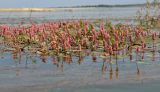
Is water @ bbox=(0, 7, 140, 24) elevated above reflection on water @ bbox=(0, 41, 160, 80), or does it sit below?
above

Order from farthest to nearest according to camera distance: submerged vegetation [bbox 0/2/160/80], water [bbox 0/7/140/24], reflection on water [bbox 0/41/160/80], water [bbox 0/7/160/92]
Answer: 1. water [bbox 0/7/140/24]
2. submerged vegetation [bbox 0/2/160/80]
3. reflection on water [bbox 0/41/160/80]
4. water [bbox 0/7/160/92]

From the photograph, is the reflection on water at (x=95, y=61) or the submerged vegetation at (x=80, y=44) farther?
the submerged vegetation at (x=80, y=44)

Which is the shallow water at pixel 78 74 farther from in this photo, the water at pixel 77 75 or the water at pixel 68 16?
the water at pixel 68 16

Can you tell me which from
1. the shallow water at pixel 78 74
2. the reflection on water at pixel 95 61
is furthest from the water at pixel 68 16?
the shallow water at pixel 78 74

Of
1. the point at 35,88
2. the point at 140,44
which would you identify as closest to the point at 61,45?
the point at 140,44

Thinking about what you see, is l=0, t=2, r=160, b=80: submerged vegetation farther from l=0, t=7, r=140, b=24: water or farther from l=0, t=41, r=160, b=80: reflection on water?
l=0, t=7, r=140, b=24: water

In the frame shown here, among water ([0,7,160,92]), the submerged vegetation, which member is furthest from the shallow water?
the submerged vegetation

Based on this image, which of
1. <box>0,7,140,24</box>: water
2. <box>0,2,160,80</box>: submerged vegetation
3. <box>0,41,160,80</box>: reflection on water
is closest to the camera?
<box>0,41,160,80</box>: reflection on water

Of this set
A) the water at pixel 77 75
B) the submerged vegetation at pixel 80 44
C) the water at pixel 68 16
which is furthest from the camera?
the water at pixel 68 16

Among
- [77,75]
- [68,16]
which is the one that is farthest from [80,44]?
[68,16]

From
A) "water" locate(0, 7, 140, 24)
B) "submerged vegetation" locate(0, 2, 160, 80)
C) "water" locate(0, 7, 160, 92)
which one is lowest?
"water" locate(0, 7, 160, 92)

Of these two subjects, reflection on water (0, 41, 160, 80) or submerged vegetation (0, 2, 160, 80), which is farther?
submerged vegetation (0, 2, 160, 80)

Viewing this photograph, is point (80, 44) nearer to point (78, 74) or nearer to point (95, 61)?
point (95, 61)

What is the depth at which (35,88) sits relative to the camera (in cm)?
786
